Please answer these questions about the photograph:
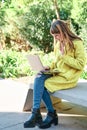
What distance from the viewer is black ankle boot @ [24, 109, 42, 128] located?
15.0 feet

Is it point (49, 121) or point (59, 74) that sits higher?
point (59, 74)

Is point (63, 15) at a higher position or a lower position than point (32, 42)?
higher

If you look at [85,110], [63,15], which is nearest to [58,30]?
[85,110]

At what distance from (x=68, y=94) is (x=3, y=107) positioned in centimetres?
184

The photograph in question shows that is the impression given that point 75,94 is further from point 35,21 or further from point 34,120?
point 35,21

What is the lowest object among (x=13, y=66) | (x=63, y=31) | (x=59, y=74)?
(x=13, y=66)

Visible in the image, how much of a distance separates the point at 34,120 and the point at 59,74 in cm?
73

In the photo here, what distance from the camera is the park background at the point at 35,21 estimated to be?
47.1 feet

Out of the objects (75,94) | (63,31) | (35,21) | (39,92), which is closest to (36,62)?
(39,92)

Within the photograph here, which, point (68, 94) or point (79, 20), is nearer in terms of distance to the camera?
point (68, 94)

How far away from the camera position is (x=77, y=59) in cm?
461

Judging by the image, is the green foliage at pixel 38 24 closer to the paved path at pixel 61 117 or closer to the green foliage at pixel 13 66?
the green foliage at pixel 13 66

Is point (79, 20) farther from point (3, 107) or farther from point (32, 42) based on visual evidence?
point (3, 107)

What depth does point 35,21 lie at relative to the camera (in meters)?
15.6
